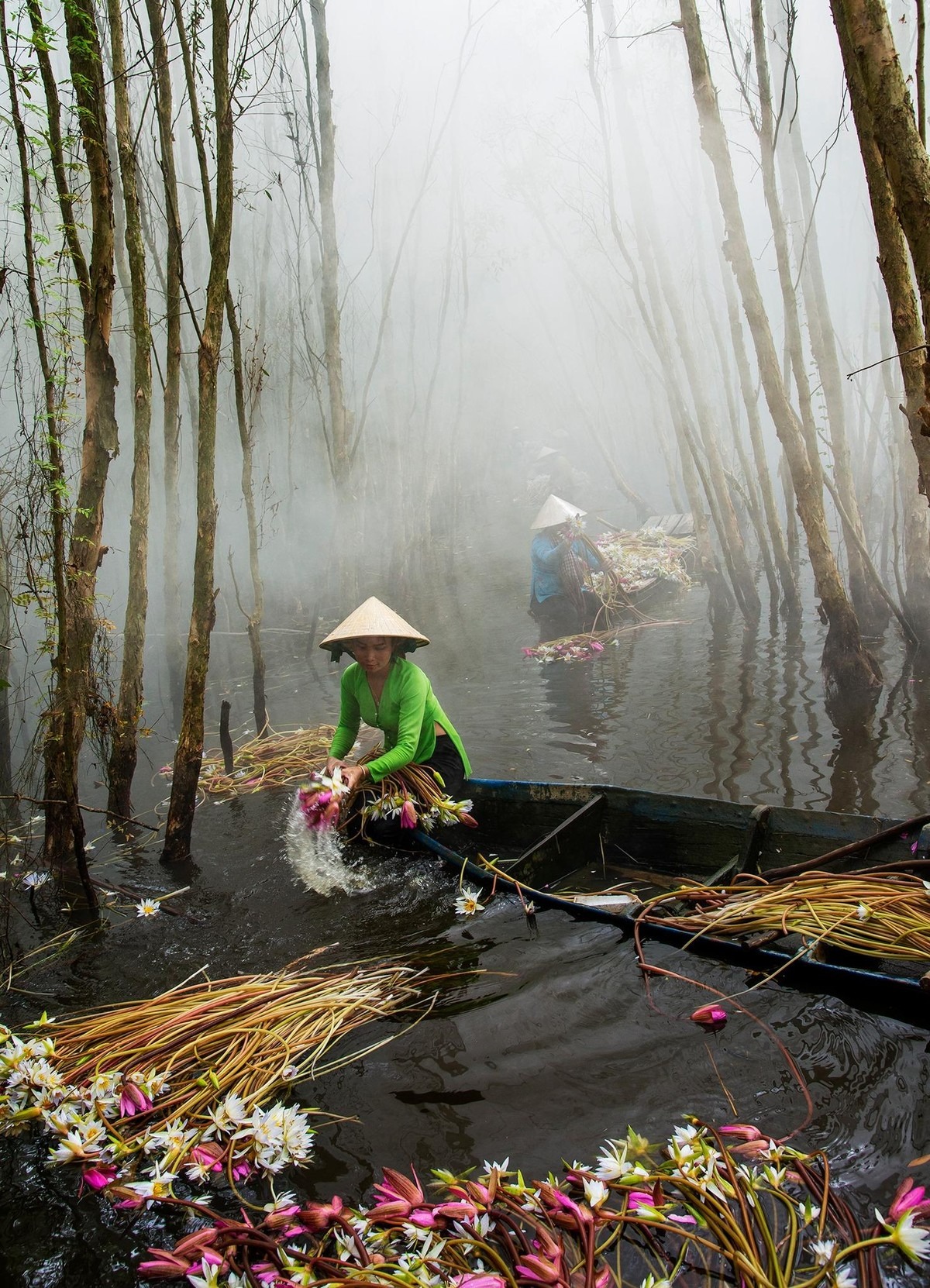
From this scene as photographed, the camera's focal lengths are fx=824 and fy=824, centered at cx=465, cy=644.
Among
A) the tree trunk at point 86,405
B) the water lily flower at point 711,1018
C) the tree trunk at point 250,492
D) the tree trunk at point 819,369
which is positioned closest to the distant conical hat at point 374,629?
the tree trunk at point 86,405

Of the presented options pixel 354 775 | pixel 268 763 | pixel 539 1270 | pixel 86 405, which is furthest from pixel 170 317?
pixel 539 1270

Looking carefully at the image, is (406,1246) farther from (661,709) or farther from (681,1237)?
(661,709)

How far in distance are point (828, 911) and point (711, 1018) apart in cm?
54

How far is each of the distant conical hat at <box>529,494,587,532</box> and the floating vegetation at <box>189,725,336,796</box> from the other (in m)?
4.57

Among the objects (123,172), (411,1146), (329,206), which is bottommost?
(411,1146)

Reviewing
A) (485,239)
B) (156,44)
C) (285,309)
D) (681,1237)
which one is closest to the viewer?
(681,1237)

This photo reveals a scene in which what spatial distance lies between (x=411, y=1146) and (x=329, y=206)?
35.0 feet

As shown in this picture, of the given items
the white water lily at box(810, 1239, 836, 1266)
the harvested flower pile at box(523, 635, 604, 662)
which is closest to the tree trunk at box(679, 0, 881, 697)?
the harvested flower pile at box(523, 635, 604, 662)

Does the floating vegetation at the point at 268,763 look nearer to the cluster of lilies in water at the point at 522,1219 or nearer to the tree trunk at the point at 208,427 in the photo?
the tree trunk at the point at 208,427

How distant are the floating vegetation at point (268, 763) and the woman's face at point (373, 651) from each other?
2477 mm

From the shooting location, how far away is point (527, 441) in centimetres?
2911

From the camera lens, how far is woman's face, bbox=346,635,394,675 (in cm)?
429

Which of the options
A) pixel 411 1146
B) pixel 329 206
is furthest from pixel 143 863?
pixel 329 206

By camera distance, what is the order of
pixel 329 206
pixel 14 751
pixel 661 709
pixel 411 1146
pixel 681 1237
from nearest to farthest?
pixel 681 1237 < pixel 411 1146 < pixel 661 709 < pixel 14 751 < pixel 329 206
